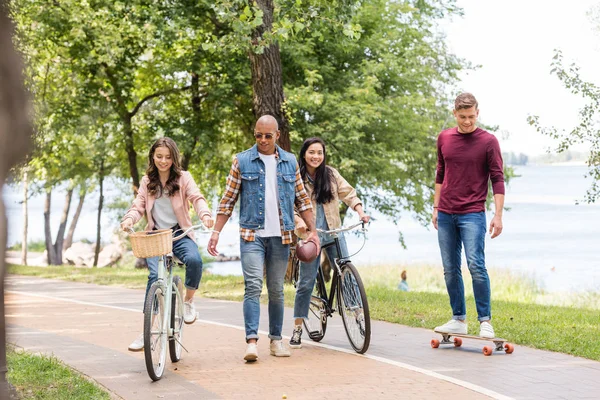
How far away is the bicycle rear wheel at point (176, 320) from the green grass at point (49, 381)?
0.87 meters

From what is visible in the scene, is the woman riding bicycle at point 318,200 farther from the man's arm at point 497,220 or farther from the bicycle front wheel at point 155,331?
the bicycle front wheel at point 155,331

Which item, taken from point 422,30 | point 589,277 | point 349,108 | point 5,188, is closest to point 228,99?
point 349,108

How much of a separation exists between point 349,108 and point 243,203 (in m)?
13.9

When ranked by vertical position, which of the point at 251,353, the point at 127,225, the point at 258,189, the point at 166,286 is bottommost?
the point at 251,353

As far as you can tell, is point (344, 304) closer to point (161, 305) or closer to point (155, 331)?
point (161, 305)

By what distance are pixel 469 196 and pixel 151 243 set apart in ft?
10.5

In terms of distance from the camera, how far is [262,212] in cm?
778

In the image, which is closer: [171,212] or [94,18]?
[171,212]

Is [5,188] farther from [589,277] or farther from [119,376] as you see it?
[589,277]

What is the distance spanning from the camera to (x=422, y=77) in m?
26.1

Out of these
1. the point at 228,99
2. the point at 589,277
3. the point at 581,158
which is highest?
the point at 228,99

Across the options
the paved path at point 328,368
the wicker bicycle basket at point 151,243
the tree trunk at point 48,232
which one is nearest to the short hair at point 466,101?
the paved path at point 328,368

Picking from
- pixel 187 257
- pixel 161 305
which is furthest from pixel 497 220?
pixel 161 305

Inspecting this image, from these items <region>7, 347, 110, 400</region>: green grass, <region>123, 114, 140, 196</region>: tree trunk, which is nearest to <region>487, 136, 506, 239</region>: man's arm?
<region>7, 347, 110, 400</region>: green grass
